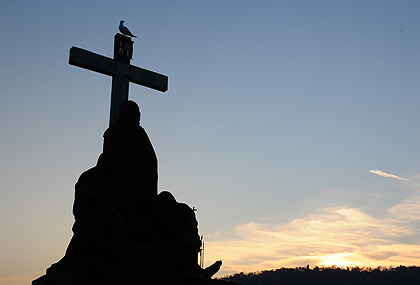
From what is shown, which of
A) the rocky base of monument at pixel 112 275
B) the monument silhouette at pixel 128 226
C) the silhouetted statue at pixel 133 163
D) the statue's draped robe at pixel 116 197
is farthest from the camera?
the silhouetted statue at pixel 133 163

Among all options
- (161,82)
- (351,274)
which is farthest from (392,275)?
(161,82)

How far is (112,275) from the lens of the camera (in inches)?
272

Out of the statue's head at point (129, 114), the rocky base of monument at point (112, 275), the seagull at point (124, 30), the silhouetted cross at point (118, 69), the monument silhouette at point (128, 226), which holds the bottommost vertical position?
the rocky base of monument at point (112, 275)

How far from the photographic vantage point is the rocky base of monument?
681 cm

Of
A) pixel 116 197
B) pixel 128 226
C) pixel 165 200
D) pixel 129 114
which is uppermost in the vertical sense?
pixel 129 114

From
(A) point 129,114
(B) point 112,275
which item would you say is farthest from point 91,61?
(B) point 112,275

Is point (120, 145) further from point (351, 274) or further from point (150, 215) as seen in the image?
point (351, 274)

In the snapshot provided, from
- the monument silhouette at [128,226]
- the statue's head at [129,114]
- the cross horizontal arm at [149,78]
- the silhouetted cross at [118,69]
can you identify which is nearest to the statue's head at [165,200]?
the monument silhouette at [128,226]

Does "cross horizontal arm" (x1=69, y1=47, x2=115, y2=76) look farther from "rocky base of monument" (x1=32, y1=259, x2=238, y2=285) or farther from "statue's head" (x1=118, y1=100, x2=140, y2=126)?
"rocky base of monument" (x1=32, y1=259, x2=238, y2=285)

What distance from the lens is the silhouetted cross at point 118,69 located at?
10.2 metres

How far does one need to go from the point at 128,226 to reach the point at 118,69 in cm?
382

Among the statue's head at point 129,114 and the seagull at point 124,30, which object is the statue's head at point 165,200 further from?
the seagull at point 124,30

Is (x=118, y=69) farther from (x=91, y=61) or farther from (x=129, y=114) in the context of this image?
(x=129, y=114)

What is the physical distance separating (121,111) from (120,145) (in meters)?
0.64
